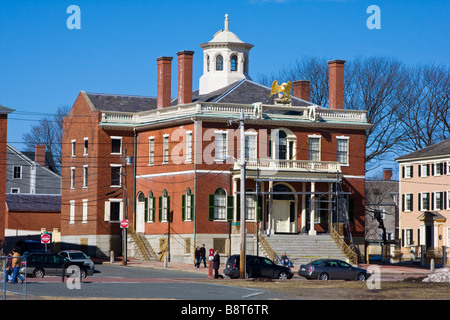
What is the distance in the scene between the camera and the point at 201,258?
6612cm

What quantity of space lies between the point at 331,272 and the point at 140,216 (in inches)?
1032

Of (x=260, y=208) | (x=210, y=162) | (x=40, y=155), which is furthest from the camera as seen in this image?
(x=40, y=155)

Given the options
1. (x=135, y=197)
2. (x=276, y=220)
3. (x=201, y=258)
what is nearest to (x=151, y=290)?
(x=201, y=258)

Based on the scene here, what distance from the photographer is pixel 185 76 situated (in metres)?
73.1

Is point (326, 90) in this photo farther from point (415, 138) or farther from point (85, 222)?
point (85, 222)

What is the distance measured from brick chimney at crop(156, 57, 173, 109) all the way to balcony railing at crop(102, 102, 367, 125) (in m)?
1.23

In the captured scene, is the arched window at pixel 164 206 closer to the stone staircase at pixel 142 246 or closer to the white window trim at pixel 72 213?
the stone staircase at pixel 142 246

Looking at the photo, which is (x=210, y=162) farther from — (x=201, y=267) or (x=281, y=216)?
(x=201, y=267)

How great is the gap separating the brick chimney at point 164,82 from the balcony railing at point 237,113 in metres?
1.23

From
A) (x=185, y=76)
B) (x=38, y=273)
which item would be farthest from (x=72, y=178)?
(x=38, y=273)

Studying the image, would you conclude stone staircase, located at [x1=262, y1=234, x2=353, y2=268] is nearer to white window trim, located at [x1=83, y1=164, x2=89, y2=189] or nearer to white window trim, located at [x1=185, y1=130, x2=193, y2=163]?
white window trim, located at [x1=185, y1=130, x2=193, y2=163]

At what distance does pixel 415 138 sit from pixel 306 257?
3370 cm

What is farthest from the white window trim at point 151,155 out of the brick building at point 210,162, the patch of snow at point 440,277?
the patch of snow at point 440,277

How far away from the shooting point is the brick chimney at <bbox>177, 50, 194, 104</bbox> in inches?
2876
